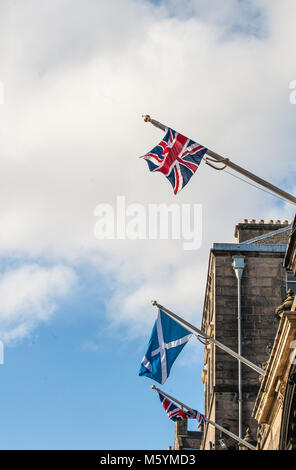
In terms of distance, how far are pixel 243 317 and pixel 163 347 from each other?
12.6 meters

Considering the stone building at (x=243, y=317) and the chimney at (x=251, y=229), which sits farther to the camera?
the chimney at (x=251, y=229)

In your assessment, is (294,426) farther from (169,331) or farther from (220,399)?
(220,399)

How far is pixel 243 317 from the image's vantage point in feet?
138

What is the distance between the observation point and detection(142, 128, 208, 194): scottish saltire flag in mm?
25439

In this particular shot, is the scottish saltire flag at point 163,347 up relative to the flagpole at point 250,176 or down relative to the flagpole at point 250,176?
down

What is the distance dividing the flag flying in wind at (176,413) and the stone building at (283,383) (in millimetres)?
2270

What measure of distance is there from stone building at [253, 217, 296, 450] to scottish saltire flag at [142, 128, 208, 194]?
3.14 m

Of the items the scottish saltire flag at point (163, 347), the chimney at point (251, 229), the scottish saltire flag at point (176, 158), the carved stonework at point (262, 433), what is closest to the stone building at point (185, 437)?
the chimney at point (251, 229)

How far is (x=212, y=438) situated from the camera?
41.3 metres

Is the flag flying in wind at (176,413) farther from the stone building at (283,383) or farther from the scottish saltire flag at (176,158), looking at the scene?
the scottish saltire flag at (176,158)

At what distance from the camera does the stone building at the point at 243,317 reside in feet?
133

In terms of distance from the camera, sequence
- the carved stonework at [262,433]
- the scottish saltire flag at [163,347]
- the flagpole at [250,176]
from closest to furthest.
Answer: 1. the flagpole at [250,176]
2. the scottish saltire flag at [163,347]
3. the carved stonework at [262,433]

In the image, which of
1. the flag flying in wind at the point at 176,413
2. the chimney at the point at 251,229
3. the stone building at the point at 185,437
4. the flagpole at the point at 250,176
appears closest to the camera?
the flagpole at the point at 250,176
